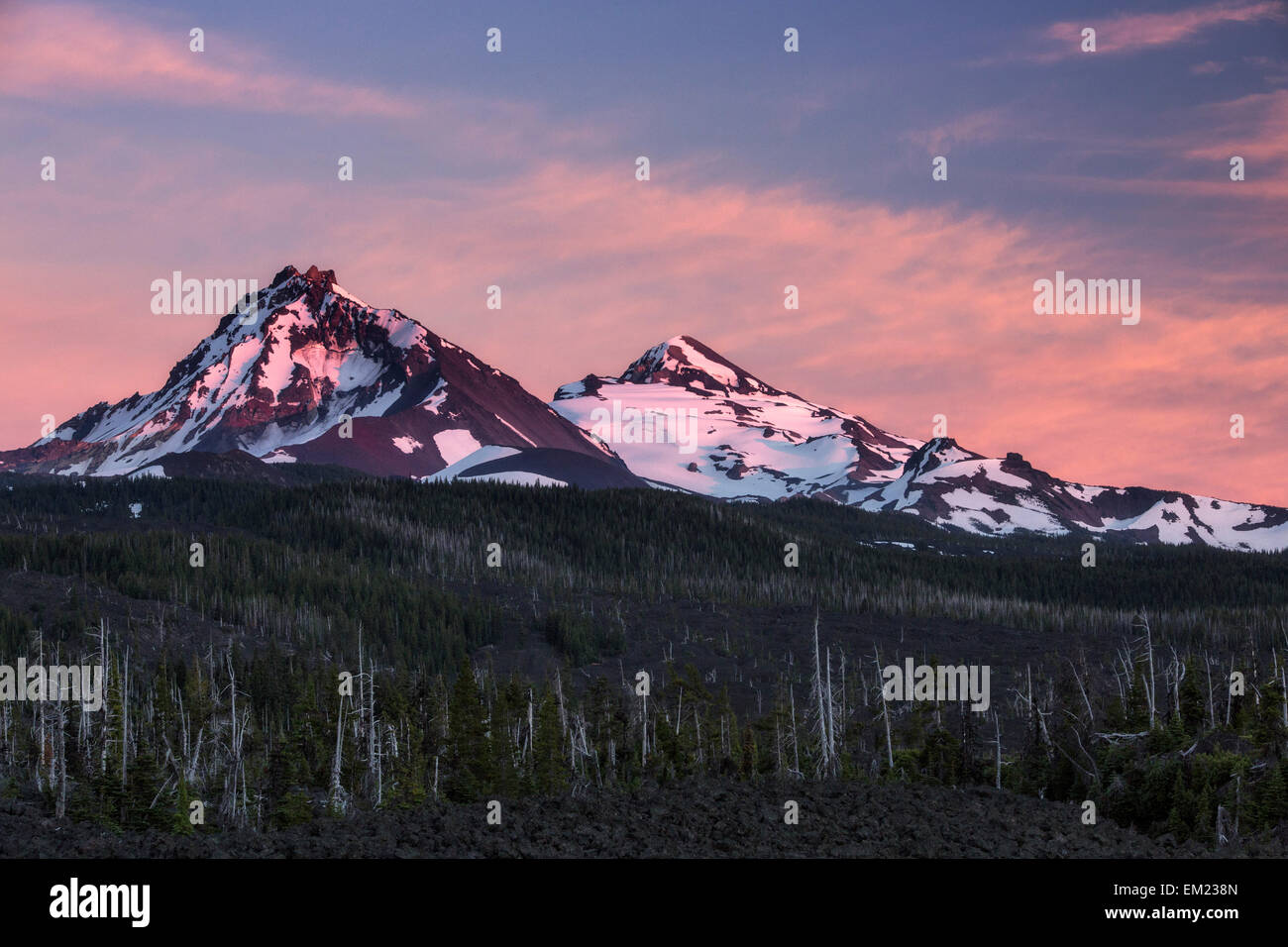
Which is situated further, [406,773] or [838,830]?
[406,773]

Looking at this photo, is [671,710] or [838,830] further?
[671,710]

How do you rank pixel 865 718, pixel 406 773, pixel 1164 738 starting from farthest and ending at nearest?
pixel 865 718, pixel 406 773, pixel 1164 738
